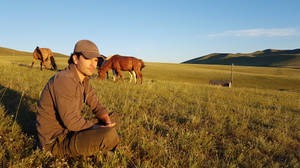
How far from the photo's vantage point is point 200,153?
308 centimetres

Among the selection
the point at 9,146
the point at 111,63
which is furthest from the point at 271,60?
the point at 9,146

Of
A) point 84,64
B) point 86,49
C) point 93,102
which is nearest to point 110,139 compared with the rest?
point 93,102

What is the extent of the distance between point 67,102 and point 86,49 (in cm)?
72

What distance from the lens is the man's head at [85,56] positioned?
2.26 metres

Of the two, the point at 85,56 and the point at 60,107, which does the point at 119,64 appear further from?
the point at 60,107

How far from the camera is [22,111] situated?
163 inches

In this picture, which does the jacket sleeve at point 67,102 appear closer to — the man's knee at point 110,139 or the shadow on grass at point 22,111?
the man's knee at point 110,139

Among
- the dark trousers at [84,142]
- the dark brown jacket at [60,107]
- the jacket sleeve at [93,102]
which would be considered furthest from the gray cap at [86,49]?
the dark trousers at [84,142]

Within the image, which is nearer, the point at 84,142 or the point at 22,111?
the point at 84,142

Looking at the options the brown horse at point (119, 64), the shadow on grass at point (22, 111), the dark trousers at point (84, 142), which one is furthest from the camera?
the brown horse at point (119, 64)

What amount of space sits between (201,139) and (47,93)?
2835 mm

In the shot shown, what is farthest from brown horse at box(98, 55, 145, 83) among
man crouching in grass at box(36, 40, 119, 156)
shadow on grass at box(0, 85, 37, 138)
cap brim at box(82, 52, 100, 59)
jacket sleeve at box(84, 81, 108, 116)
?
cap brim at box(82, 52, 100, 59)

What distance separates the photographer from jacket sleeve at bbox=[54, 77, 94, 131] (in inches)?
85.6

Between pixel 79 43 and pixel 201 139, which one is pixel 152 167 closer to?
pixel 201 139
